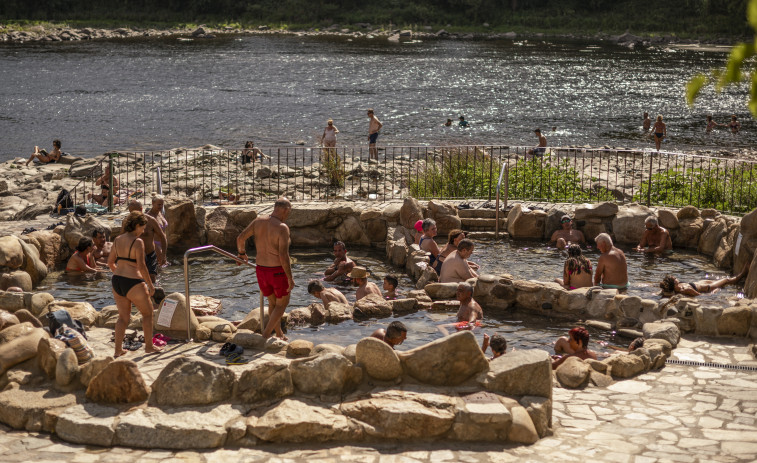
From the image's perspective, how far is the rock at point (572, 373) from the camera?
9.62 m

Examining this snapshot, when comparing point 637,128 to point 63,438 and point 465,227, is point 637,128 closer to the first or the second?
point 465,227

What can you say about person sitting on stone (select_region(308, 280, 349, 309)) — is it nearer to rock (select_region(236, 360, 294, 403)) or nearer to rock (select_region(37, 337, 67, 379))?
rock (select_region(236, 360, 294, 403))

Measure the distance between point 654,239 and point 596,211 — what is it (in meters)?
1.45

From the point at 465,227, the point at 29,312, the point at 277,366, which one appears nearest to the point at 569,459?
the point at 277,366

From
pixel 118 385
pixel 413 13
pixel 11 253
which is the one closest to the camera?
pixel 118 385

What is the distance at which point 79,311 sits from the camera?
1157cm

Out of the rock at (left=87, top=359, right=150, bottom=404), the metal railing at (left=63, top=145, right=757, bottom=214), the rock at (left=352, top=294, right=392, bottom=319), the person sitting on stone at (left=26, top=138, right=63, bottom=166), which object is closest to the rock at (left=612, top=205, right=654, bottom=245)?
the metal railing at (left=63, top=145, right=757, bottom=214)

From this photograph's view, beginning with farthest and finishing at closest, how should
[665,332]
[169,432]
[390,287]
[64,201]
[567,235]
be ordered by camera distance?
[64,201]
[567,235]
[390,287]
[665,332]
[169,432]

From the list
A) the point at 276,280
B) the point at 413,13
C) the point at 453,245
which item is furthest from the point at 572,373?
the point at 413,13

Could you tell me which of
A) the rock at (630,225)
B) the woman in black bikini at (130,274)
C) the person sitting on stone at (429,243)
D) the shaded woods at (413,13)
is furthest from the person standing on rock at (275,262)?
the shaded woods at (413,13)

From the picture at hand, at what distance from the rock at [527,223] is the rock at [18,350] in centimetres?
1108

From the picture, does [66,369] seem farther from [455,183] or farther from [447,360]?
[455,183]

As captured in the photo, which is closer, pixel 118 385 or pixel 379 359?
pixel 118 385

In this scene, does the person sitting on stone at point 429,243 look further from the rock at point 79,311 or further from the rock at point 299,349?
the rock at point 299,349
